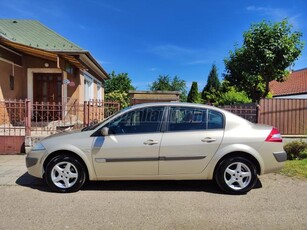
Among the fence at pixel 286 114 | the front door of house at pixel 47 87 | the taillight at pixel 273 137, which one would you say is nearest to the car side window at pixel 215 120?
the taillight at pixel 273 137

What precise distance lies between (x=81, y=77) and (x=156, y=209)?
467 inches

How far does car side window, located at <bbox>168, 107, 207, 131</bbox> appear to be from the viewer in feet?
18.5

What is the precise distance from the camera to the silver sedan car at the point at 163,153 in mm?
5488

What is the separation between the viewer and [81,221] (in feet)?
14.0

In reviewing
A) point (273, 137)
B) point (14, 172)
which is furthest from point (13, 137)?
point (273, 137)

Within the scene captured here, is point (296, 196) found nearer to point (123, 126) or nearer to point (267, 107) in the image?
point (123, 126)

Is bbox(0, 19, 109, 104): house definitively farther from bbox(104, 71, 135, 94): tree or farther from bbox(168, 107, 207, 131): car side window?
bbox(104, 71, 135, 94): tree

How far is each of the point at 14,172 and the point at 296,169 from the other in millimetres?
6229

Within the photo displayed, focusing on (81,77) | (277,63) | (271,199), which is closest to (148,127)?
(271,199)

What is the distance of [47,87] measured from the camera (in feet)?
47.2

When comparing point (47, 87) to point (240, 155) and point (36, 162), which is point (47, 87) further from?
point (240, 155)

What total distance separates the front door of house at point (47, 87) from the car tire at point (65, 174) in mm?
9339

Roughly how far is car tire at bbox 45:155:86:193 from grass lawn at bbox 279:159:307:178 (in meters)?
4.31

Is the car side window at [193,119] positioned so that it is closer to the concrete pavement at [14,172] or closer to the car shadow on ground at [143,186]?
the car shadow on ground at [143,186]
